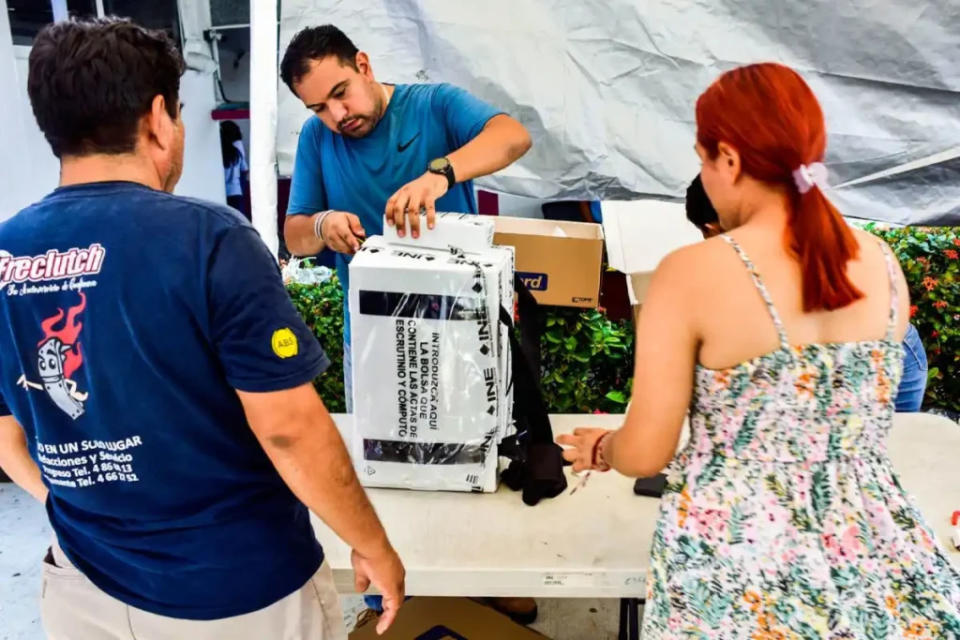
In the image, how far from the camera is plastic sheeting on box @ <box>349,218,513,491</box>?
1366 mm

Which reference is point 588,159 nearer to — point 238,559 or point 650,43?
point 650,43

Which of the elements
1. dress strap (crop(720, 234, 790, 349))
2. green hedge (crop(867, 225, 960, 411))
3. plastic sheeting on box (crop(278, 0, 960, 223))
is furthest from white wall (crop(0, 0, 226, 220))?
green hedge (crop(867, 225, 960, 411))

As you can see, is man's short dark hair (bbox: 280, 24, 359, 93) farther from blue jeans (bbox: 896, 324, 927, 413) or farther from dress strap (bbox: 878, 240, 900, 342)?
blue jeans (bbox: 896, 324, 927, 413)

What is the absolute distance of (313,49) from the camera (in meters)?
1.77

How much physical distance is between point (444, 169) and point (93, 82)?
87 cm

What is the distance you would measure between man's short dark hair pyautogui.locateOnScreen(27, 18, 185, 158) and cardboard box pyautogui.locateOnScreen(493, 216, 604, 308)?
114 cm

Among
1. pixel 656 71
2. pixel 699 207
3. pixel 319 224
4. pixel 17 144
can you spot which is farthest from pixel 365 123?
pixel 17 144

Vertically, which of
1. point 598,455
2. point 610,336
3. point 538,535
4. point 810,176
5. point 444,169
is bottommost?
point 610,336

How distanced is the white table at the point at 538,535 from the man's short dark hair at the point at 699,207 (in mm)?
584

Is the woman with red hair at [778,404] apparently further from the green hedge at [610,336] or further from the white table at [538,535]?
the green hedge at [610,336]

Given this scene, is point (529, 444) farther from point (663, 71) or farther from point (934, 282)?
point (934, 282)

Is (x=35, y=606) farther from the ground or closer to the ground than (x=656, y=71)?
closer to the ground

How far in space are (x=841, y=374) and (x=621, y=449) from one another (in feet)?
1.08

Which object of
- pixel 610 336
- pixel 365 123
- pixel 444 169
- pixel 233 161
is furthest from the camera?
pixel 233 161
